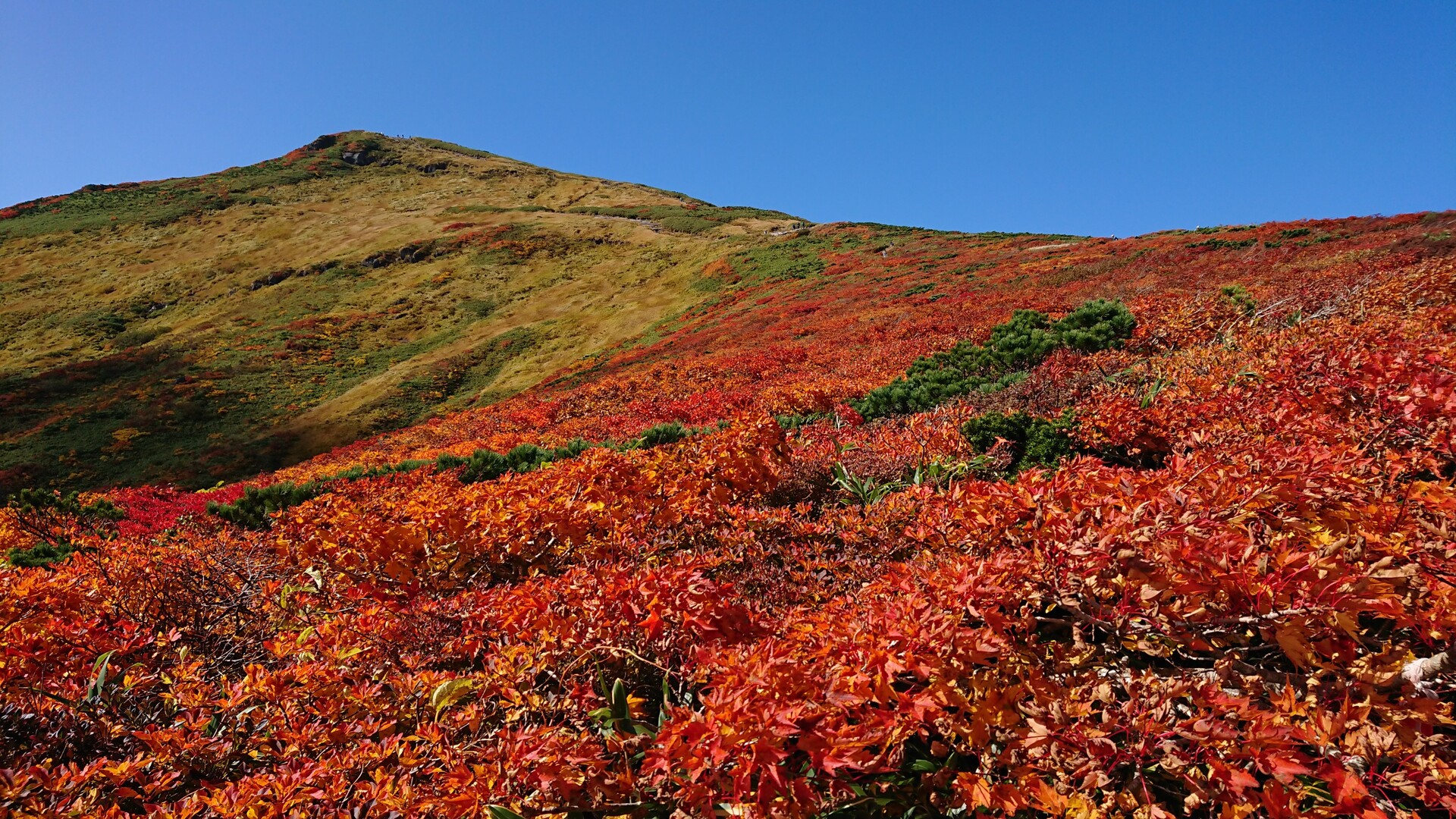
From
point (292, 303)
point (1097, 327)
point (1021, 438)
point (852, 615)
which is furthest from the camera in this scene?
point (292, 303)

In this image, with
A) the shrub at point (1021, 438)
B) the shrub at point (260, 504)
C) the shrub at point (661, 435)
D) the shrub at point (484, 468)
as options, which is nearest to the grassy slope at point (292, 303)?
the shrub at point (260, 504)

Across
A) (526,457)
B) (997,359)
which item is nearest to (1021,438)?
(997,359)

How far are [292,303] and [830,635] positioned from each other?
5770 centimetres

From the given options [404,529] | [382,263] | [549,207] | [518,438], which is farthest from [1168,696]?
[549,207]

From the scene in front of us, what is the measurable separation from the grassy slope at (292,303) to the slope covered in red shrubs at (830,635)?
26.0 m

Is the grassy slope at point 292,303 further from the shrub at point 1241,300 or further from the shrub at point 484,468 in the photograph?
the shrub at point 1241,300

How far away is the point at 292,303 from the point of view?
48.1 metres

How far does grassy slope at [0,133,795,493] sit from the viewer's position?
1139 inches

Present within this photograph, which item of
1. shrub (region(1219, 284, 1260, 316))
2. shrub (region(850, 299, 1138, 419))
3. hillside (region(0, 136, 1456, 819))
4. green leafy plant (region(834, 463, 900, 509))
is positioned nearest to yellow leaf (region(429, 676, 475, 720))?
hillside (region(0, 136, 1456, 819))

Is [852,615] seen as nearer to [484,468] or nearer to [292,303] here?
[484,468]

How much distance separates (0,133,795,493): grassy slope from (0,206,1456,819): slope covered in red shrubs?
25985mm

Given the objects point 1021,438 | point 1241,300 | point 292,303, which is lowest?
point 1021,438

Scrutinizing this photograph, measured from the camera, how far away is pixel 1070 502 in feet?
10.8

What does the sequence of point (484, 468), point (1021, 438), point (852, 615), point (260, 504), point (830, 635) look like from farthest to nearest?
1. point (260, 504)
2. point (484, 468)
3. point (1021, 438)
4. point (852, 615)
5. point (830, 635)
